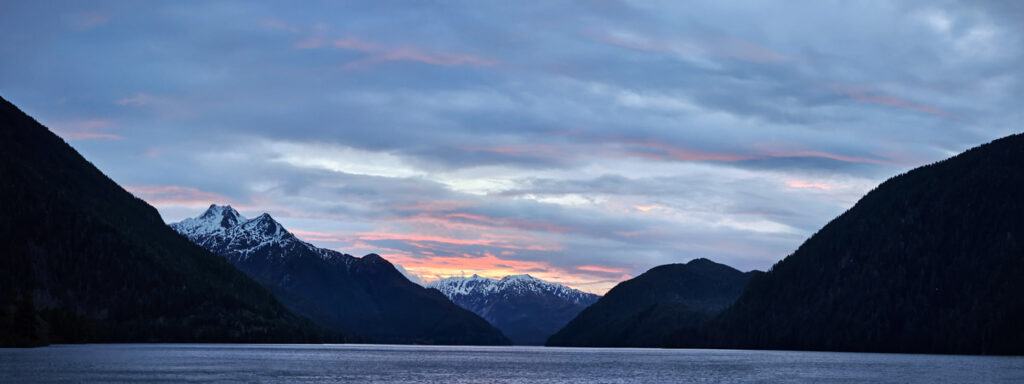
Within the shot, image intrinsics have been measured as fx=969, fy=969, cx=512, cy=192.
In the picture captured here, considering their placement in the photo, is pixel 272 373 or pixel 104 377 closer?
pixel 104 377

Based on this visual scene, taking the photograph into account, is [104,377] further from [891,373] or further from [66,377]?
[891,373]

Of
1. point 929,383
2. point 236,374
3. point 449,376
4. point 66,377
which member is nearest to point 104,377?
point 66,377

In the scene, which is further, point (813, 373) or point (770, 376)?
point (813, 373)

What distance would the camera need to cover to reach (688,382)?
158m

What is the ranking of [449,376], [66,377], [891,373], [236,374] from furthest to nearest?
[891,373], [449,376], [236,374], [66,377]

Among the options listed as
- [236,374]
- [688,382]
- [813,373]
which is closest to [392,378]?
[236,374]

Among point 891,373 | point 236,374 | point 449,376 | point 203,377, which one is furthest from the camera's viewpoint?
point 891,373

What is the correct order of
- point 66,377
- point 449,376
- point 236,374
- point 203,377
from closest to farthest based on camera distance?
point 66,377 → point 203,377 → point 236,374 → point 449,376

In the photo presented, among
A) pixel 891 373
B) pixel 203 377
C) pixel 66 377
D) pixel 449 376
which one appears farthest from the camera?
pixel 891 373

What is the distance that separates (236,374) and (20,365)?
112 feet

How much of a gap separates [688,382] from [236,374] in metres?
73.1

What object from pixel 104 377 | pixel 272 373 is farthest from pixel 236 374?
pixel 104 377

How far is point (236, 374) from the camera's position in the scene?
15612cm

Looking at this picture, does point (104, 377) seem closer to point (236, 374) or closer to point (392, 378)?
point (236, 374)
